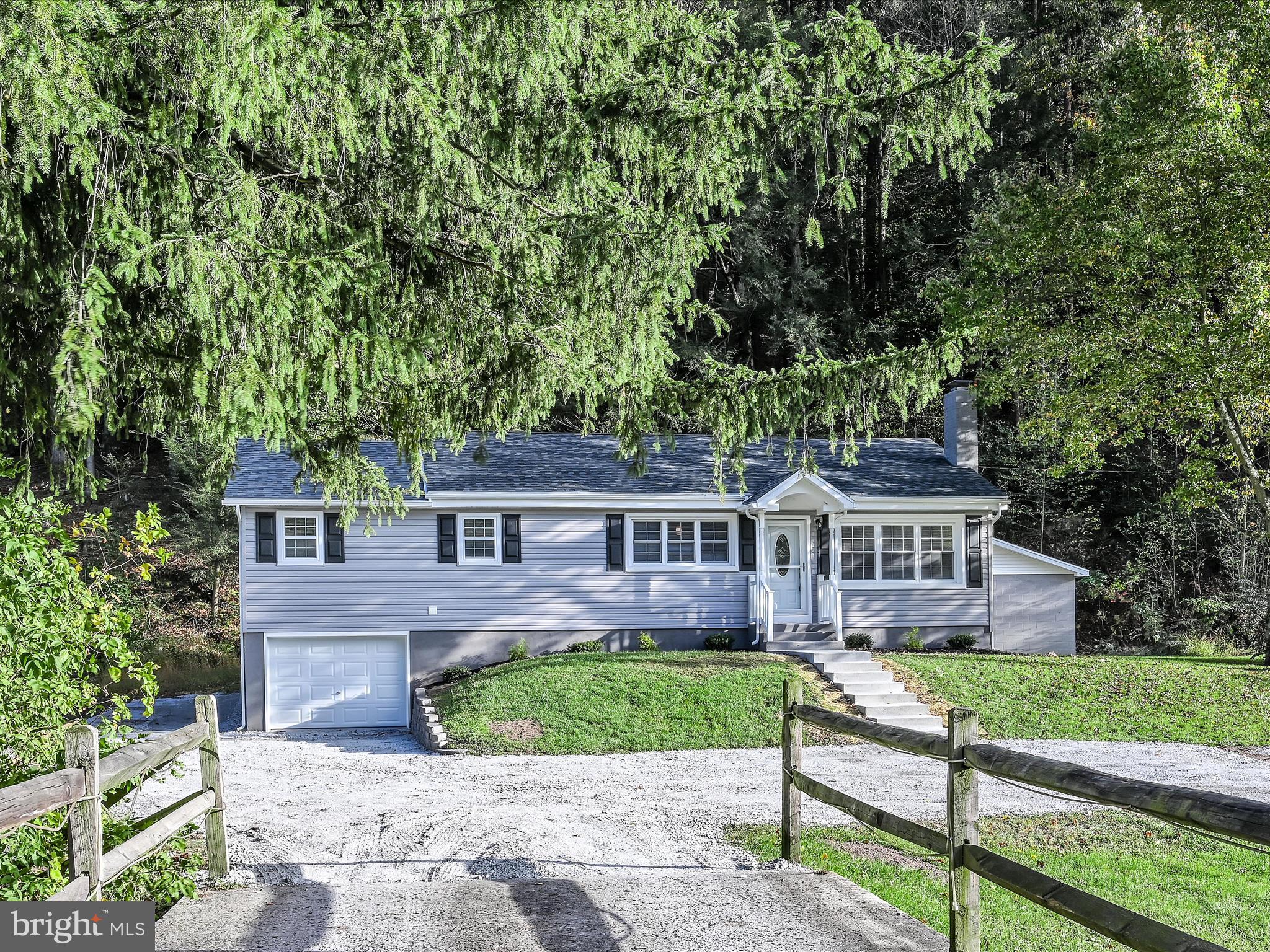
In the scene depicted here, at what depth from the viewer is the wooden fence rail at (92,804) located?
392 cm

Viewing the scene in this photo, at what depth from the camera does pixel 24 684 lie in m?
5.01

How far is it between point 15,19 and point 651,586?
16339mm

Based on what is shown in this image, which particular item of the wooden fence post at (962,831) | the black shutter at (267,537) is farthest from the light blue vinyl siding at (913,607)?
the wooden fence post at (962,831)

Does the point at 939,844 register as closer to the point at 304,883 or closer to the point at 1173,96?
the point at 304,883

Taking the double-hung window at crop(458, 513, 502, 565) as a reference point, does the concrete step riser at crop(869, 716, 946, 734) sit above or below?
below

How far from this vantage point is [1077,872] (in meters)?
7.56

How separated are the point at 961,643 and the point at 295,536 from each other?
13.0 metres

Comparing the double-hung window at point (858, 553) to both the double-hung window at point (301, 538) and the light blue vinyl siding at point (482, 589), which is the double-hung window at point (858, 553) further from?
the double-hung window at point (301, 538)

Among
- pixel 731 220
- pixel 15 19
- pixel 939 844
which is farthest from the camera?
pixel 731 220

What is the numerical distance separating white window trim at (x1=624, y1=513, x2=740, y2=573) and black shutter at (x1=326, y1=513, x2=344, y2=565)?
533cm

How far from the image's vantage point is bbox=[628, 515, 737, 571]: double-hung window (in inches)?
820

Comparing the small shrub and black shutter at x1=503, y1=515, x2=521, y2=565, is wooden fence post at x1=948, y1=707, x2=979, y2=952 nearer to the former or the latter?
black shutter at x1=503, y1=515, x2=521, y2=565

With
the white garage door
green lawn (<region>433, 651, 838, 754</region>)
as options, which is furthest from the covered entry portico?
the white garage door

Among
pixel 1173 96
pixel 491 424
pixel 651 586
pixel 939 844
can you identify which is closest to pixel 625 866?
pixel 939 844
